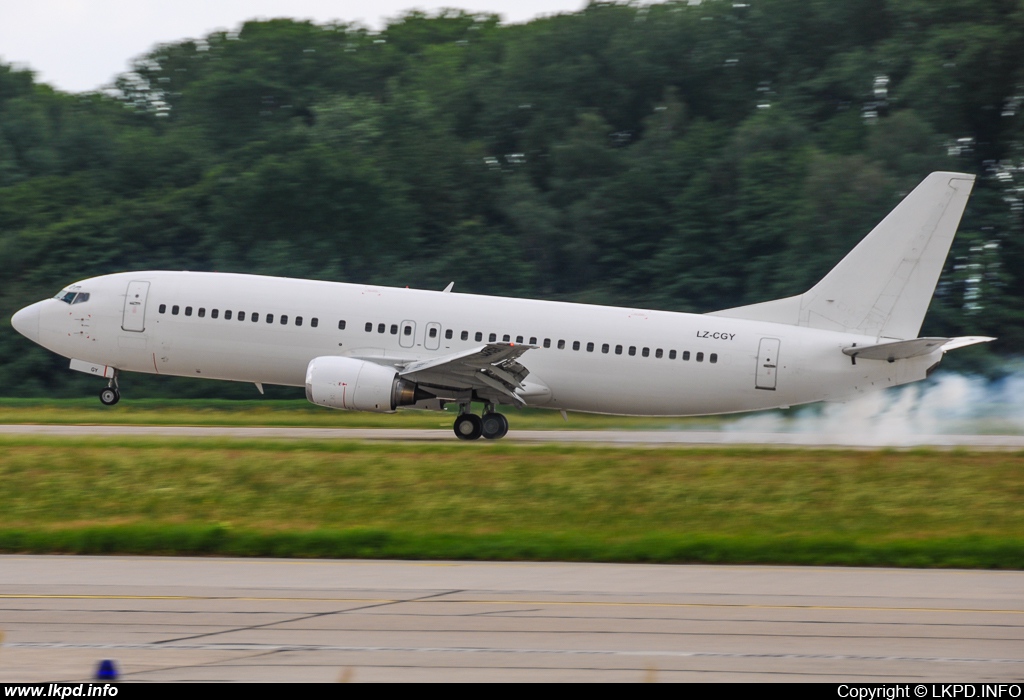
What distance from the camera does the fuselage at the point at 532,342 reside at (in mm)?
27125

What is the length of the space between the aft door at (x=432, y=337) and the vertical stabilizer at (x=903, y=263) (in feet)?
30.1

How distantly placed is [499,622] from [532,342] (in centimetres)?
1613

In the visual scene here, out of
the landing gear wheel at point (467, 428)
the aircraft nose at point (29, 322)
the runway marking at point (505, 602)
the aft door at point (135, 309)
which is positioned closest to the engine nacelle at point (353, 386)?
the landing gear wheel at point (467, 428)

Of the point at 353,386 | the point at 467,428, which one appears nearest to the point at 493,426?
the point at 467,428

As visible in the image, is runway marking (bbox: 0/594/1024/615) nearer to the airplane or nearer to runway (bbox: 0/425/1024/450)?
runway (bbox: 0/425/1024/450)

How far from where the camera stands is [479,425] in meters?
27.1

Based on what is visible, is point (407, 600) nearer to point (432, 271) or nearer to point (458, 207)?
point (432, 271)

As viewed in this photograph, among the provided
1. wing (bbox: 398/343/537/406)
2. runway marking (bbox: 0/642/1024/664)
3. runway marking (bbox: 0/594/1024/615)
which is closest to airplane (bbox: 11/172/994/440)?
wing (bbox: 398/343/537/406)

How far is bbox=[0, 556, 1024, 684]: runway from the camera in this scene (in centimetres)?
968

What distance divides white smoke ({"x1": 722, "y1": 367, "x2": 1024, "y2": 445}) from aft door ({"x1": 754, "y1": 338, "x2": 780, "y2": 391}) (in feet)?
7.06

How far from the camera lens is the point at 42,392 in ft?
147

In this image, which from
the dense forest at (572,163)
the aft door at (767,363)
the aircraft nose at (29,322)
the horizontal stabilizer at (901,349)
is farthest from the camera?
the dense forest at (572,163)

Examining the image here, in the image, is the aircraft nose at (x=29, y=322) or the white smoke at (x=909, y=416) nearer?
the aircraft nose at (x=29, y=322)

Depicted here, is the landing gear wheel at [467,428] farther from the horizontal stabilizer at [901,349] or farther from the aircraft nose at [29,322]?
the aircraft nose at [29,322]
